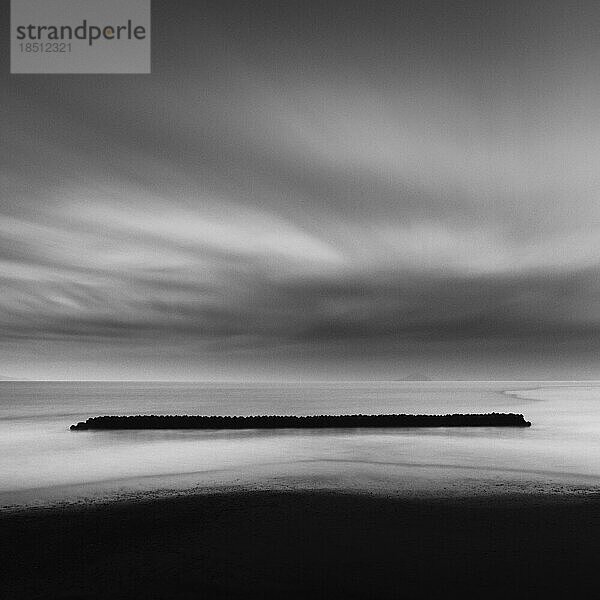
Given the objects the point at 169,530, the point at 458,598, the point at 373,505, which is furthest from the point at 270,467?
the point at 458,598

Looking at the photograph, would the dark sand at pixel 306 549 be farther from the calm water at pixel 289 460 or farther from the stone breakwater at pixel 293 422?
the stone breakwater at pixel 293 422

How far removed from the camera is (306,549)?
11.8 m

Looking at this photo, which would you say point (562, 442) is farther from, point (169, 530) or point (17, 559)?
point (17, 559)

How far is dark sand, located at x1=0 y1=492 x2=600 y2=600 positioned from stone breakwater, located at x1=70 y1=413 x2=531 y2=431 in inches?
1237

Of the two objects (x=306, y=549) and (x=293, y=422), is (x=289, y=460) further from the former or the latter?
(x=293, y=422)

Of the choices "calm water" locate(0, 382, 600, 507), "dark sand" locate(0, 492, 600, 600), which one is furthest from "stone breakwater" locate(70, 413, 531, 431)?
"dark sand" locate(0, 492, 600, 600)

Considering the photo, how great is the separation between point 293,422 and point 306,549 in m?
37.3

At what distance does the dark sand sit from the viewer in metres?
9.77

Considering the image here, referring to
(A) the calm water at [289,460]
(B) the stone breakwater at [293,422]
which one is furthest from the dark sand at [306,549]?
Answer: (B) the stone breakwater at [293,422]

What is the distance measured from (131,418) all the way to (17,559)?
39072 mm

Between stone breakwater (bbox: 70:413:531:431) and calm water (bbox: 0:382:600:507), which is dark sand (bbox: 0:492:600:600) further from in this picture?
stone breakwater (bbox: 70:413:531:431)

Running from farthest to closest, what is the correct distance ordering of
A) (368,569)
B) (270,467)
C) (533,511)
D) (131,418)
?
(131,418) → (270,467) → (533,511) → (368,569)

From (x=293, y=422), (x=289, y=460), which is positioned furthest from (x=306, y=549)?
(x=293, y=422)

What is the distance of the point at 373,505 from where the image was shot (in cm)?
1608
